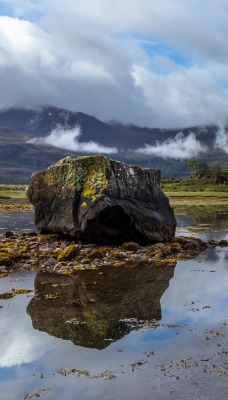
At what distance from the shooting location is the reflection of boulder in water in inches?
531

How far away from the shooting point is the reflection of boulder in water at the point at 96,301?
1349 cm

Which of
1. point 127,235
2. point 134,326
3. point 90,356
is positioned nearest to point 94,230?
point 127,235

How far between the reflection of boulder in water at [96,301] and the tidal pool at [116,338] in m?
0.03

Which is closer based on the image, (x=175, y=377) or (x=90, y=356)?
(x=175, y=377)

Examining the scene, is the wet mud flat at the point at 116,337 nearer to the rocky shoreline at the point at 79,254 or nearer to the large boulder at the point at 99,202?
the rocky shoreline at the point at 79,254

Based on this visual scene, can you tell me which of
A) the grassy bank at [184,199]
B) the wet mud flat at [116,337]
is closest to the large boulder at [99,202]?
the wet mud flat at [116,337]

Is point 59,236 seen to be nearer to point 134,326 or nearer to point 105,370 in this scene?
point 134,326

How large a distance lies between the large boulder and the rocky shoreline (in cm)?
104

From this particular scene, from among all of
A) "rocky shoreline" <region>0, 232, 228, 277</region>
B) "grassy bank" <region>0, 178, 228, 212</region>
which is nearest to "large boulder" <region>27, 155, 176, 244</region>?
"rocky shoreline" <region>0, 232, 228, 277</region>

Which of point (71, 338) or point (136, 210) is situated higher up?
point (136, 210)

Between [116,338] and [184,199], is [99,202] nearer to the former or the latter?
[116,338]

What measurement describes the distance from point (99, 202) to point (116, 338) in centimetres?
1523

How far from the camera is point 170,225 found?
32750 millimetres

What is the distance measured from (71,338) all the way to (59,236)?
18260 mm
